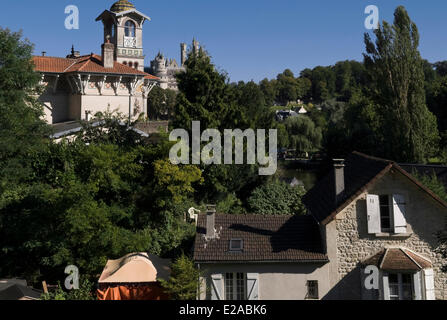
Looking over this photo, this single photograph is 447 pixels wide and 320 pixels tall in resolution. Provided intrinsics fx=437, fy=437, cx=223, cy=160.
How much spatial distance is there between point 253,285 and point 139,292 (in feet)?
13.1

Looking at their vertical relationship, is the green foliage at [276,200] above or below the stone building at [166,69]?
below

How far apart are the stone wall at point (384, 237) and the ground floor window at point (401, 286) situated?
1.05 metres

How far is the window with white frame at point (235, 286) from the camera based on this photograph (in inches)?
590

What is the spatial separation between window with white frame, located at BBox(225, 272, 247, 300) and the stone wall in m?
3.30

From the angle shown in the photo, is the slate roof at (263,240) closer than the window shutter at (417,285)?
No

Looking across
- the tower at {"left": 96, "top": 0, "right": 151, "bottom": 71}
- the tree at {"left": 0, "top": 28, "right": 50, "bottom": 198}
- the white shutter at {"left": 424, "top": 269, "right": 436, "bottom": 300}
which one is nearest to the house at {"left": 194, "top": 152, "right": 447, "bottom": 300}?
the white shutter at {"left": 424, "top": 269, "right": 436, "bottom": 300}

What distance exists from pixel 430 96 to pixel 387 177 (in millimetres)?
50372

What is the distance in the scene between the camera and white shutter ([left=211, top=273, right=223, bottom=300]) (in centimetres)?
1486

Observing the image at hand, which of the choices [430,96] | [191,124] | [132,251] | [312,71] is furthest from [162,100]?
[312,71]

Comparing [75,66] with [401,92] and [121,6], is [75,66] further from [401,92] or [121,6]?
[401,92]

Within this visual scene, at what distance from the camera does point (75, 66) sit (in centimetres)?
3378

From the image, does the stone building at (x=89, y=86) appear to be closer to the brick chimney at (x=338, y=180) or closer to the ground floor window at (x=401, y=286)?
the brick chimney at (x=338, y=180)

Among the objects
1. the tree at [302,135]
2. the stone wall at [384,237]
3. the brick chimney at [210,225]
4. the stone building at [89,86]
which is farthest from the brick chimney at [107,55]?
the tree at [302,135]

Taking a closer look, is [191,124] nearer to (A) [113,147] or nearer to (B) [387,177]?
(A) [113,147]
